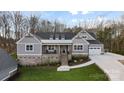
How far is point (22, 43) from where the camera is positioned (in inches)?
154

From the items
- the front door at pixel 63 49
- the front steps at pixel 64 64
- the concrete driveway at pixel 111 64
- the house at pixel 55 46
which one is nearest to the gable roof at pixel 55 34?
the house at pixel 55 46

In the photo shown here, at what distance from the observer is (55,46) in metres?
3.95

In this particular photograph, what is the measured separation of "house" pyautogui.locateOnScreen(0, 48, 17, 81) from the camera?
3.82 m

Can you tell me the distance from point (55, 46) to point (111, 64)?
749 millimetres

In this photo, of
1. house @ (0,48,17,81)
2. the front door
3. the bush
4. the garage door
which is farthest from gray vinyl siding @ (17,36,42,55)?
the garage door

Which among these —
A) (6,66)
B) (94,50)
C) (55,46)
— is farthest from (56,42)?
(6,66)

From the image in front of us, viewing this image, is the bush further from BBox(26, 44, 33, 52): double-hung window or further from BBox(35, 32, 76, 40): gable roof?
BBox(26, 44, 33, 52): double-hung window

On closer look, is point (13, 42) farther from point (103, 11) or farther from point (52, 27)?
point (103, 11)

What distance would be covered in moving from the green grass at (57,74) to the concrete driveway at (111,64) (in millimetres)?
66

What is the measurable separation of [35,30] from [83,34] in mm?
619

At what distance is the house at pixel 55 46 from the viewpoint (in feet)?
12.9

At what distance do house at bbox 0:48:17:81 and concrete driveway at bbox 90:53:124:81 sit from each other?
1003 millimetres
